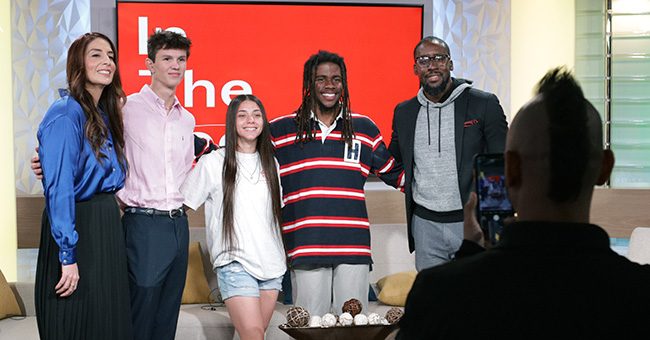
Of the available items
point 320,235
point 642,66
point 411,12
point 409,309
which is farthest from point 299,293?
point 642,66

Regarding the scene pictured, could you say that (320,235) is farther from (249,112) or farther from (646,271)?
(646,271)

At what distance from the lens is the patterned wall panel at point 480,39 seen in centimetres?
539

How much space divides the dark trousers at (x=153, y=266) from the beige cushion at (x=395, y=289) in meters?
1.42

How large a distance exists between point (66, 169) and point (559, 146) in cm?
239

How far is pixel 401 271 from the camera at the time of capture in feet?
16.6

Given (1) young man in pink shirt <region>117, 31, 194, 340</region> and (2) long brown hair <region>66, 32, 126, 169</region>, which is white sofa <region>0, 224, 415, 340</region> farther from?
(2) long brown hair <region>66, 32, 126, 169</region>

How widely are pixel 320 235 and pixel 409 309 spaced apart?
2.63 m

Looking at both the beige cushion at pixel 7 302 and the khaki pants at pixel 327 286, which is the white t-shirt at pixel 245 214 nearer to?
the khaki pants at pixel 327 286

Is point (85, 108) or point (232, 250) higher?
point (85, 108)

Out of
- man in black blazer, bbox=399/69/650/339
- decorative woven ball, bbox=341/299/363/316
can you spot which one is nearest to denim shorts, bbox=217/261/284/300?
decorative woven ball, bbox=341/299/363/316

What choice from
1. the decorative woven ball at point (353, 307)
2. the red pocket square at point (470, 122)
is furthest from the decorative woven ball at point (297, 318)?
the red pocket square at point (470, 122)

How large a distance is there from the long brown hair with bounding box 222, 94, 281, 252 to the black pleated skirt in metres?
0.50

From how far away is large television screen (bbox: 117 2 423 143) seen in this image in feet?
17.0

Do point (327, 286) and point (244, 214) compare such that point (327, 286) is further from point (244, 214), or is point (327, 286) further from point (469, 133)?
point (469, 133)
